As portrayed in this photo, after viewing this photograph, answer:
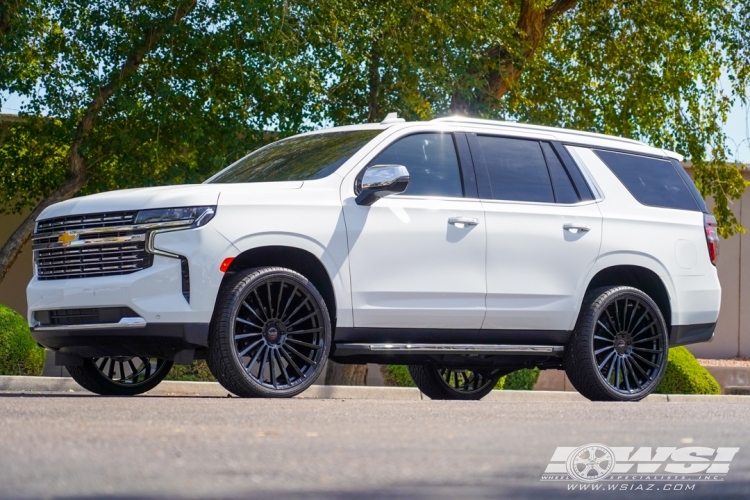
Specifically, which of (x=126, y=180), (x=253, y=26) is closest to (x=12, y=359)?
(x=126, y=180)

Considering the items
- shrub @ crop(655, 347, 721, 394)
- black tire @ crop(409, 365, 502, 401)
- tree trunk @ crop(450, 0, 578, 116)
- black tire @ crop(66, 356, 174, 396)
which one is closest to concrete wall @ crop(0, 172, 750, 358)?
tree trunk @ crop(450, 0, 578, 116)

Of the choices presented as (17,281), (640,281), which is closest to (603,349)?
(640,281)

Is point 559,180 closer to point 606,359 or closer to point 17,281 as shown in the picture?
point 606,359

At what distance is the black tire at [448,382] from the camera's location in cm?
1091

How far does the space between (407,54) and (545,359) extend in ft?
23.6

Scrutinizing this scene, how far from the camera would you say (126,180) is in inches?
655

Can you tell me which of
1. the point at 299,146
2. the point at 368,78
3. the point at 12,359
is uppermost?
the point at 368,78

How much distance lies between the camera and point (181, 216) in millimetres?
Result: 7809

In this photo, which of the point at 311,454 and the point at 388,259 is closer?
the point at 311,454

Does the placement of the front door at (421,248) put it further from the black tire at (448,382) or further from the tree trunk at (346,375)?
the tree trunk at (346,375)

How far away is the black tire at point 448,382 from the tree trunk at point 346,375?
556cm

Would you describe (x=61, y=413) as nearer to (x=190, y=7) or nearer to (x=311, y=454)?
(x=311, y=454)

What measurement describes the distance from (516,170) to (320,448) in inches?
197

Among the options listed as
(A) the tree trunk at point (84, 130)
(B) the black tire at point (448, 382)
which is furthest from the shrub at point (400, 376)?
(A) the tree trunk at point (84, 130)
